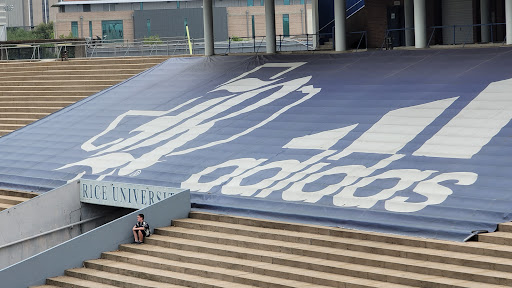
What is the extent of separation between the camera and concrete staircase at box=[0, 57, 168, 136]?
31.2m

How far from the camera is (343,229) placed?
1695 cm

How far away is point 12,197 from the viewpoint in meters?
23.5

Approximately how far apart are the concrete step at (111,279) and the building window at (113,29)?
178 feet

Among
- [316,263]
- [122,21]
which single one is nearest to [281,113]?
[316,263]

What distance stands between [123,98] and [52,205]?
862cm

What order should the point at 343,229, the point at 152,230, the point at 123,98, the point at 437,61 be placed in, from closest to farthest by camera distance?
the point at 343,229 < the point at 152,230 < the point at 437,61 < the point at 123,98

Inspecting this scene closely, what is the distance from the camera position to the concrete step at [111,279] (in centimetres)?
1683

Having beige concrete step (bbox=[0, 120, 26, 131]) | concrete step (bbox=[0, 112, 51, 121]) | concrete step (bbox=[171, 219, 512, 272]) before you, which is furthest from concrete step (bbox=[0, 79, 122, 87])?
concrete step (bbox=[171, 219, 512, 272])

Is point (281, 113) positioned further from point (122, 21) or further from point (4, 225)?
point (122, 21)

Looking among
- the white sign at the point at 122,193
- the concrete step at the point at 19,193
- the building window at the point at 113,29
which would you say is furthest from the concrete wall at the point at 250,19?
the white sign at the point at 122,193

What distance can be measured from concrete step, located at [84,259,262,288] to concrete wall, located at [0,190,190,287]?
294 millimetres

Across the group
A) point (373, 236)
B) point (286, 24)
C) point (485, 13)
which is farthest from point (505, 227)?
point (286, 24)

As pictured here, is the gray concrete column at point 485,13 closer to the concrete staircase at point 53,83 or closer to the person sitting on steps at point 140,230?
the concrete staircase at point 53,83

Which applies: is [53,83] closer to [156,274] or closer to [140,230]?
[140,230]
